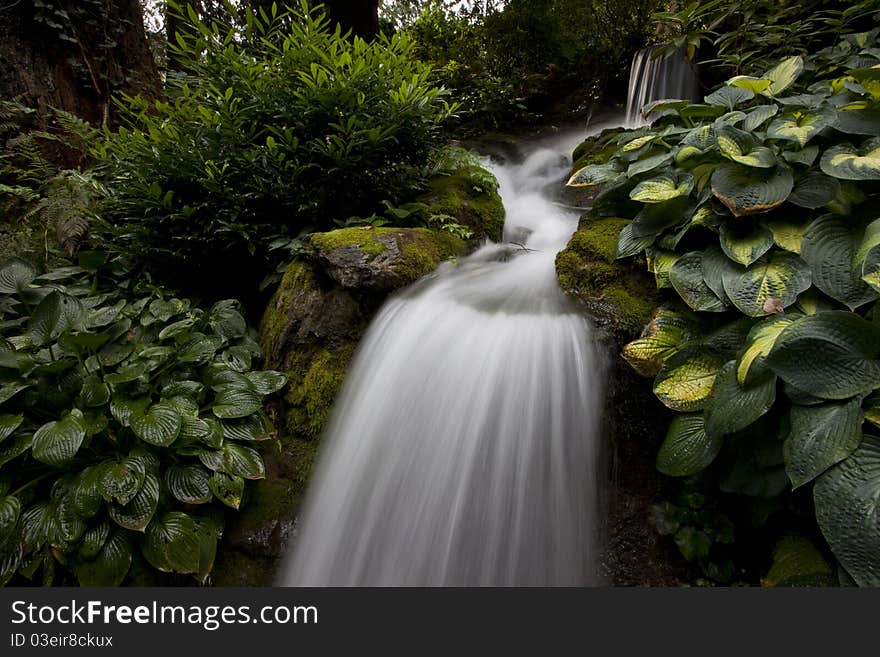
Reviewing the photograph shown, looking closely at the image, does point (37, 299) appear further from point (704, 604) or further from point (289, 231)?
point (704, 604)

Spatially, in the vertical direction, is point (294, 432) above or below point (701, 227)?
below

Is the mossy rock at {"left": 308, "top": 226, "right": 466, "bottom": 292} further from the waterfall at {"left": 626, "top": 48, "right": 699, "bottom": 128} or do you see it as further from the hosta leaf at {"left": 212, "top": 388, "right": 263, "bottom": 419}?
the waterfall at {"left": 626, "top": 48, "right": 699, "bottom": 128}

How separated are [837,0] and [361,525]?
5.16m

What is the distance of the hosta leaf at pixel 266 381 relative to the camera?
79.7 inches

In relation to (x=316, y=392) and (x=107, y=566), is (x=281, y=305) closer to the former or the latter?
(x=316, y=392)

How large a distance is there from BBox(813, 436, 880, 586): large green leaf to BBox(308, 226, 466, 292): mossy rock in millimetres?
1762

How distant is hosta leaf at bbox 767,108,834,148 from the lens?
1.51m

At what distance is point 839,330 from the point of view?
112 centimetres

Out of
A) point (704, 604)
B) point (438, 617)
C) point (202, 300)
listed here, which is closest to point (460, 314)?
point (438, 617)

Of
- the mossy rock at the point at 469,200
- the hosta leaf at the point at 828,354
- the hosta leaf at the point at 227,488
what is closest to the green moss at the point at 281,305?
the hosta leaf at the point at 227,488

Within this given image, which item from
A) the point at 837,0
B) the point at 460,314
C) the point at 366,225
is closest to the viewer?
the point at 460,314

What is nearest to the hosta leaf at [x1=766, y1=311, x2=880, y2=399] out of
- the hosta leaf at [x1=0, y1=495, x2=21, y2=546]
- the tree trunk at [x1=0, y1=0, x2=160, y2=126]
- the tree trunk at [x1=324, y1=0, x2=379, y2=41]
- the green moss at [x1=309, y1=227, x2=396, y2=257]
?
the green moss at [x1=309, y1=227, x2=396, y2=257]

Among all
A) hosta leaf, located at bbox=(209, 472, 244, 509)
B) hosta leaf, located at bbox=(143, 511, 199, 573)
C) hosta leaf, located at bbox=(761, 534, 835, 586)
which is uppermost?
hosta leaf, located at bbox=(209, 472, 244, 509)

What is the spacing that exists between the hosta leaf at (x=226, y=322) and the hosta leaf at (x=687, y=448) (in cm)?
205
